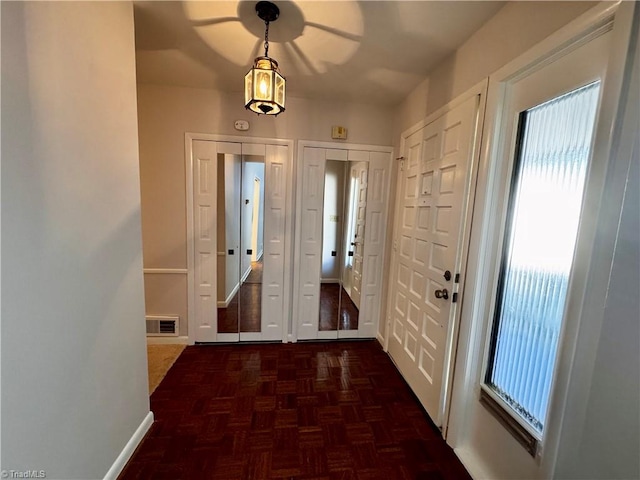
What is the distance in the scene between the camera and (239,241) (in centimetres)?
260

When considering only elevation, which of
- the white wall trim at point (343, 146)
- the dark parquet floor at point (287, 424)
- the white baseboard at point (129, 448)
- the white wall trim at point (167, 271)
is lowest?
the dark parquet floor at point (287, 424)

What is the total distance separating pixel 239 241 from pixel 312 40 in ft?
5.79

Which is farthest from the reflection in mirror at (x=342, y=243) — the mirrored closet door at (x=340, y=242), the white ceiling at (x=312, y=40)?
Answer: the white ceiling at (x=312, y=40)

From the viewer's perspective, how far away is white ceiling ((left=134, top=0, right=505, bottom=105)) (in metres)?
1.39

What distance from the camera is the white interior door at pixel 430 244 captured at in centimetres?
158

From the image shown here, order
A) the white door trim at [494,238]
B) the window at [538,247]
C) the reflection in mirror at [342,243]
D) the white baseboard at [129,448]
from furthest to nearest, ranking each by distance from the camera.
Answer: the reflection in mirror at [342,243] < the white baseboard at [129,448] < the window at [538,247] < the white door trim at [494,238]

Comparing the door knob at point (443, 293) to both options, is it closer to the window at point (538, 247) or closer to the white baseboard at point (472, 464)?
the window at point (538, 247)

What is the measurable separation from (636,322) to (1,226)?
5.81 ft

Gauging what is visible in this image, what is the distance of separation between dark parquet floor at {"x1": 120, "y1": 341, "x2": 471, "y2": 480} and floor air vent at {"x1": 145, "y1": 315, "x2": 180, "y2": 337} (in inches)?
12.2

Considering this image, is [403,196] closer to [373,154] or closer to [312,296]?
[373,154]

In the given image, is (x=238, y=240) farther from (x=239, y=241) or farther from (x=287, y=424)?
(x=287, y=424)

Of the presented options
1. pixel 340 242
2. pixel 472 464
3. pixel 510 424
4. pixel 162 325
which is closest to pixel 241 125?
pixel 340 242

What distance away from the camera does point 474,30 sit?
149 cm

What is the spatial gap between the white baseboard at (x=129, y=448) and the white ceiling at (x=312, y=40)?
241 cm
